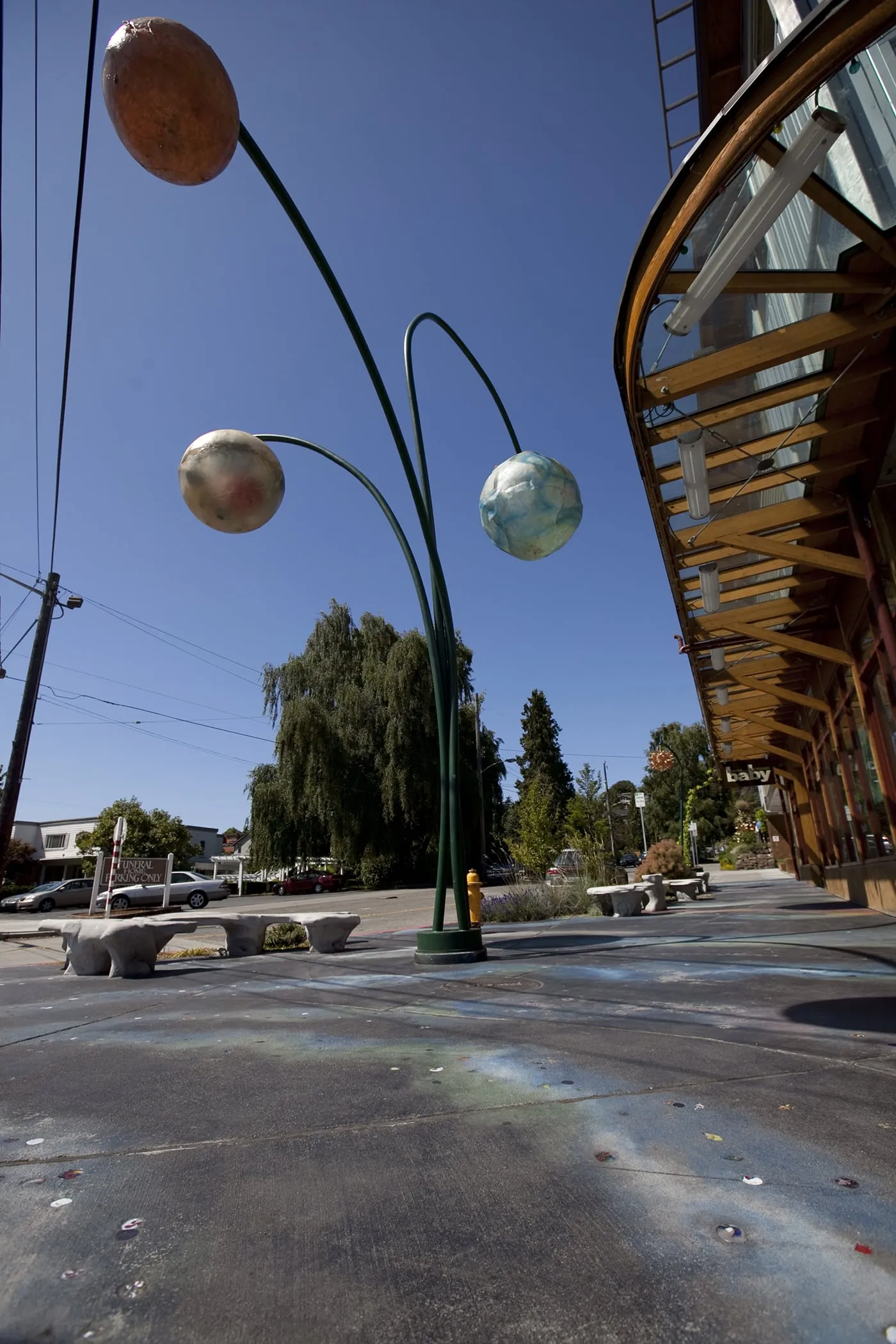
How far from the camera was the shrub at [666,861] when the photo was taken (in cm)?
2294

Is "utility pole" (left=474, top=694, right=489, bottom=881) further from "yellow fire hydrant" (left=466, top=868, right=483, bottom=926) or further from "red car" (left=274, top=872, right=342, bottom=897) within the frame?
"yellow fire hydrant" (left=466, top=868, right=483, bottom=926)

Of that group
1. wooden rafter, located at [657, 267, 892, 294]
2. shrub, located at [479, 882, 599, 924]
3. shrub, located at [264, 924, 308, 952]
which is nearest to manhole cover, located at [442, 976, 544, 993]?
wooden rafter, located at [657, 267, 892, 294]

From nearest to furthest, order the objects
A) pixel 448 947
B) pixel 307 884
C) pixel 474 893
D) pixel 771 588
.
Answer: pixel 448 947, pixel 771 588, pixel 474 893, pixel 307 884

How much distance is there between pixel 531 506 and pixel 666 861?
1935 centimetres

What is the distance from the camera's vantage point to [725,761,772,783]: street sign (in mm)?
21297

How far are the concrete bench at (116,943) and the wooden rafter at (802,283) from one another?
290 inches

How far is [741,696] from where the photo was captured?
1428 cm

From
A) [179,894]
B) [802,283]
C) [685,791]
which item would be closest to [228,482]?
[802,283]

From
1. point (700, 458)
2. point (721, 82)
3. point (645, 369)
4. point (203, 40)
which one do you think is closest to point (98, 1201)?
point (203, 40)

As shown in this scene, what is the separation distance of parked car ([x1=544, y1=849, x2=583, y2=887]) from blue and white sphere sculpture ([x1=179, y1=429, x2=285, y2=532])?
13.4m

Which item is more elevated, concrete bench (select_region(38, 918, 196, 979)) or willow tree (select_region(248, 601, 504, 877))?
willow tree (select_region(248, 601, 504, 877))

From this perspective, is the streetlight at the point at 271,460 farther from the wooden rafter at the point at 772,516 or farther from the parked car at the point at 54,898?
the parked car at the point at 54,898

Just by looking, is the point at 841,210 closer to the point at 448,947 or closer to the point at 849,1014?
the point at 849,1014

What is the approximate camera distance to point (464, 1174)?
2.30 meters
